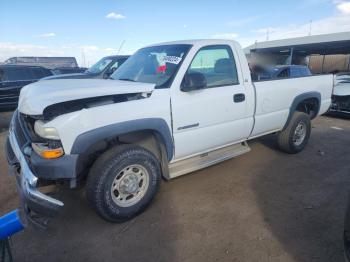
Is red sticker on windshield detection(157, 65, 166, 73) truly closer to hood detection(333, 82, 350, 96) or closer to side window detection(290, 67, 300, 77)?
side window detection(290, 67, 300, 77)

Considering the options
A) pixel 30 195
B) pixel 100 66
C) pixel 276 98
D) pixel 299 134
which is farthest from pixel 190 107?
pixel 100 66

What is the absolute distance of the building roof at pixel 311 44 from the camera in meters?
22.2

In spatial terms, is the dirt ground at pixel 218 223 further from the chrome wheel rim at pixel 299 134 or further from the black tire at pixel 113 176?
the chrome wheel rim at pixel 299 134

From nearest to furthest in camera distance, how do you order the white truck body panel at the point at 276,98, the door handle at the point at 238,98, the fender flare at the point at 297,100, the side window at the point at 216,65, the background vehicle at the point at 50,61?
1. the side window at the point at 216,65
2. the door handle at the point at 238,98
3. the white truck body panel at the point at 276,98
4. the fender flare at the point at 297,100
5. the background vehicle at the point at 50,61

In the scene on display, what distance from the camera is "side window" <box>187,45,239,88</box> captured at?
3.82 m

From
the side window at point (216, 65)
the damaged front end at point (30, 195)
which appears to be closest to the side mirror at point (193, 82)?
the side window at point (216, 65)

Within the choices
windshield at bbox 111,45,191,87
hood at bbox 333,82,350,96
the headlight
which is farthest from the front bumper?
hood at bbox 333,82,350,96

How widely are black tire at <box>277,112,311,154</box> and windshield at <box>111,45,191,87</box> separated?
2.52 meters

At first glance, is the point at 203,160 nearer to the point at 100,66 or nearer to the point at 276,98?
the point at 276,98

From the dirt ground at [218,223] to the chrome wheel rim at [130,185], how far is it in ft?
0.84

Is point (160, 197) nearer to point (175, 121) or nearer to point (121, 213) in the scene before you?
point (121, 213)

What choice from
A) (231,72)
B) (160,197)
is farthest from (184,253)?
(231,72)

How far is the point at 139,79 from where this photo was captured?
12.4ft

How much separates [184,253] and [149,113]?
1.45 m
